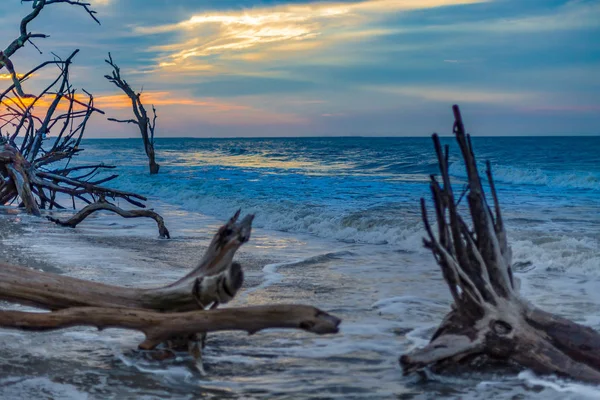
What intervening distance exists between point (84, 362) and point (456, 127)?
2.40 m

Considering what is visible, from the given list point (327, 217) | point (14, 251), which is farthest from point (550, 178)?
point (14, 251)

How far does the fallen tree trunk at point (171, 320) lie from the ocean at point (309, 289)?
0.26 m

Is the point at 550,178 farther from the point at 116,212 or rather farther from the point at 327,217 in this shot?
the point at 116,212

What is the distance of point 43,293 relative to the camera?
375cm

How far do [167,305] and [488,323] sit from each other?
1683mm

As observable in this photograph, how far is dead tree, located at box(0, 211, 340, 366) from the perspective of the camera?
3277 millimetres

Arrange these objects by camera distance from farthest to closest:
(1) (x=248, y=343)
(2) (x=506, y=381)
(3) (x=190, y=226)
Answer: (3) (x=190, y=226) → (1) (x=248, y=343) → (2) (x=506, y=381)

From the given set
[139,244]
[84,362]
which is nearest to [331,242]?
[139,244]

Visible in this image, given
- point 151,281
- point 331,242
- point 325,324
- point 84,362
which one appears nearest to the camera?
point 325,324

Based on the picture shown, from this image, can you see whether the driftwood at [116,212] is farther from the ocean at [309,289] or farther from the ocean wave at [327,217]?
the ocean wave at [327,217]

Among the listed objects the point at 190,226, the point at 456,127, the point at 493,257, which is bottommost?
the point at 190,226

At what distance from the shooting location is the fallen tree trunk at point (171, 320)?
10.5ft

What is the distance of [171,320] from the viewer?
11.5 feet

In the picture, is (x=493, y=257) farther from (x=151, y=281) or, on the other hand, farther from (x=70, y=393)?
(x=151, y=281)
